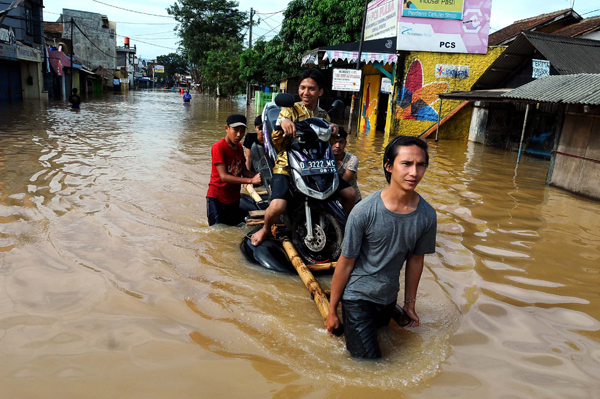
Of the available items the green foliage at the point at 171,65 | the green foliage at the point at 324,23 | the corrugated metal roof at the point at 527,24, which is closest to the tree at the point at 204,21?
the green foliage at the point at 324,23

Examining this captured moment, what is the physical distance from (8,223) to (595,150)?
8.43 meters

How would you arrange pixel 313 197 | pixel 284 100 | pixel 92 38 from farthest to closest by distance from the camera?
pixel 92 38
pixel 284 100
pixel 313 197

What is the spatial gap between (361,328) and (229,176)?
246 cm

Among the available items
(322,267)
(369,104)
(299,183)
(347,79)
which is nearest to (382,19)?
(369,104)

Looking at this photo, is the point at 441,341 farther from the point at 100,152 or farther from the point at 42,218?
the point at 100,152

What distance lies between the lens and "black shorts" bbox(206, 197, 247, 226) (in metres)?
4.93

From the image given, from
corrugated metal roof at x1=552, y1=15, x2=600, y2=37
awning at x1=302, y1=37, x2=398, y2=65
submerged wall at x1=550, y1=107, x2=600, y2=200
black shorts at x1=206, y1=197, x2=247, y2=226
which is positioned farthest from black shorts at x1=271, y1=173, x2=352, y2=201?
corrugated metal roof at x1=552, y1=15, x2=600, y2=37

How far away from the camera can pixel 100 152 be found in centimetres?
980

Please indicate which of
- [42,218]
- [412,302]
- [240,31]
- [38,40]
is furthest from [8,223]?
[240,31]

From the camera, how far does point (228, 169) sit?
4723 mm

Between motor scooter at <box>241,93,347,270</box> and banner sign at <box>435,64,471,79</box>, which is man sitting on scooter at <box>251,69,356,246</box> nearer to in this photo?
motor scooter at <box>241,93,347,270</box>

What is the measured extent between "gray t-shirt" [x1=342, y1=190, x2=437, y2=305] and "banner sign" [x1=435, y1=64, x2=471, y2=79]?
14.7 m

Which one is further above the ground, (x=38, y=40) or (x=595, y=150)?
(x=38, y=40)

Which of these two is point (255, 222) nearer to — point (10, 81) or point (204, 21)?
point (10, 81)
